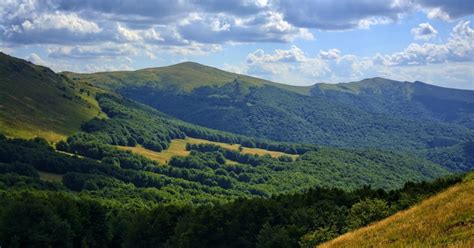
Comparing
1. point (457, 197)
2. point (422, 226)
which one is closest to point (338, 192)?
point (457, 197)

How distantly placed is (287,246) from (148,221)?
42.5 m

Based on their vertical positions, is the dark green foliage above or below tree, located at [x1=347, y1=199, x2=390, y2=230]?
below

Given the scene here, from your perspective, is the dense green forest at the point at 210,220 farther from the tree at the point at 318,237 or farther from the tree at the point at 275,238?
the tree at the point at 318,237

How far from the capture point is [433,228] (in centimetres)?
3291

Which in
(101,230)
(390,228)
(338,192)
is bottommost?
(101,230)

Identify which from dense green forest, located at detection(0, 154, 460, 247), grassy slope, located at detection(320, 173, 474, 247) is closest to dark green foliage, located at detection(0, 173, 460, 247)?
dense green forest, located at detection(0, 154, 460, 247)

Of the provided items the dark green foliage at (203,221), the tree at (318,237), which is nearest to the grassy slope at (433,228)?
the tree at (318,237)

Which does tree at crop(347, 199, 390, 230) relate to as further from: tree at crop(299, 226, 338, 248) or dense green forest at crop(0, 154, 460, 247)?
tree at crop(299, 226, 338, 248)

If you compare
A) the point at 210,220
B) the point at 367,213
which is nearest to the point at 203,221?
the point at 210,220

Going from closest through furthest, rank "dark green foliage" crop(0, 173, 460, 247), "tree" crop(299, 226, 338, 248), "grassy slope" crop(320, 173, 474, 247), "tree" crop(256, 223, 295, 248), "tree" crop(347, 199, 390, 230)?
"grassy slope" crop(320, 173, 474, 247) < "tree" crop(347, 199, 390, 230) < "tree" crop(299, 226, 338, 248) < "tree" crop(256, 223, 295, 248) < "dark green foliage" crop(0, 173, 460, 247)

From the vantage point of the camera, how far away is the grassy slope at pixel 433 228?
29123mm

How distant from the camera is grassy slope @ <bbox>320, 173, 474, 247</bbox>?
29.1 meters

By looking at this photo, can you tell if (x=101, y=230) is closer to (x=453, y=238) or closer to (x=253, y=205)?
(x=253, y=205)

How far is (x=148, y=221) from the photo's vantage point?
371ft
